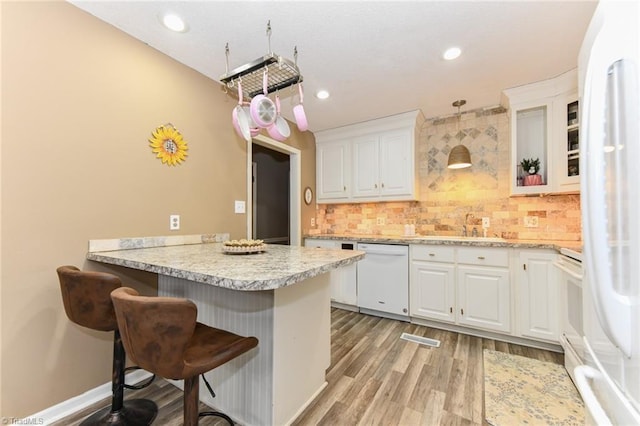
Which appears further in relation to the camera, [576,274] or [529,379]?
[529,379]

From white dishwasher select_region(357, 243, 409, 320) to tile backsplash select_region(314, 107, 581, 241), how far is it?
0.69 meters

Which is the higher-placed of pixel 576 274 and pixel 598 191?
pixel 598 191

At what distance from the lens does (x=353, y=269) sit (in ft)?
10.3

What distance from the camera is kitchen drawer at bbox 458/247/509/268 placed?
239 centimetres

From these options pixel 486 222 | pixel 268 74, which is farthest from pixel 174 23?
pixel 486 222

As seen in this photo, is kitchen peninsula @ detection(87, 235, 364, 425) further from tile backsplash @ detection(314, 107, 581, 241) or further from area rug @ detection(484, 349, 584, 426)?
tile backsplash @ detection(314, 107, 581, 241)

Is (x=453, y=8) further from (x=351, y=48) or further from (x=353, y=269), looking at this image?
(x=353, y=269)

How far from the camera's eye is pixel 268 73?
1.58 meters

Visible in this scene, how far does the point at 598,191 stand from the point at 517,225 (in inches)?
105

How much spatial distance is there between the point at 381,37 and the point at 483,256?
2106mm

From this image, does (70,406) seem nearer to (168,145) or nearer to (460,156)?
(168,145)

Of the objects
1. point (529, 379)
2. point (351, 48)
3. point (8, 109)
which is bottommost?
point (529, 379)

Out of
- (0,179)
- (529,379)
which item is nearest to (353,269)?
(529,379)

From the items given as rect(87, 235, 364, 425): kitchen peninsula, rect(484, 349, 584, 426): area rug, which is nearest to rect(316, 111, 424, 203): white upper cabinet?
rect(484, 349, 584, 426): area rug
